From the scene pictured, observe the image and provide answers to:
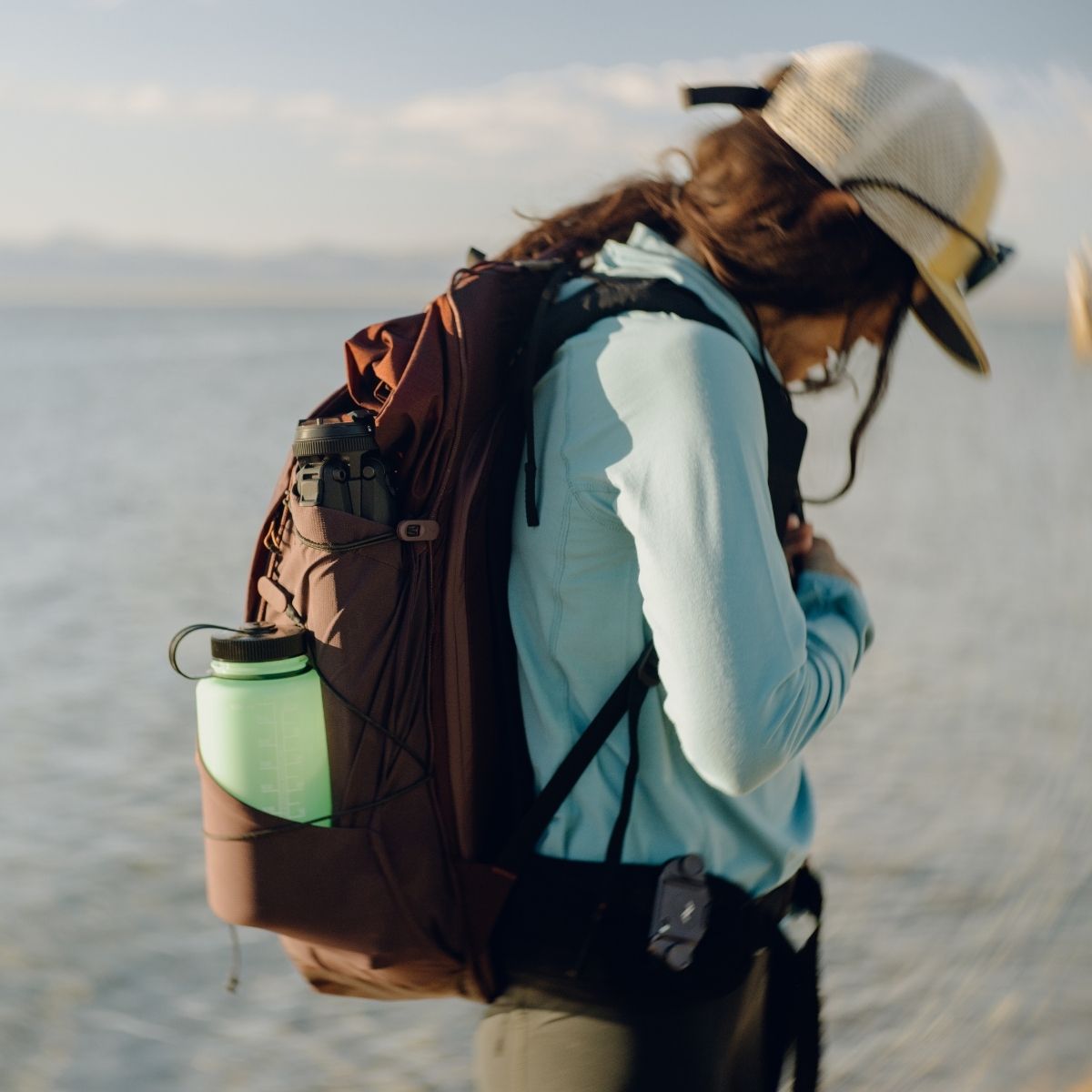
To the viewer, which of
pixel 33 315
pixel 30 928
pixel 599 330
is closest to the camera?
pixel 599 330

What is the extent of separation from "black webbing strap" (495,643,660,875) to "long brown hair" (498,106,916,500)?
42cm

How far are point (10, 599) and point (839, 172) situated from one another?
6924 millimetres

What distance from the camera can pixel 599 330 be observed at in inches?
51.7

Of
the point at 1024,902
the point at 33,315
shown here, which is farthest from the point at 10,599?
the point at 33,315

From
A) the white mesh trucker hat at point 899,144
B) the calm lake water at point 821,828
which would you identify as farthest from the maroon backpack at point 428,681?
the calm lake water at point 821,828

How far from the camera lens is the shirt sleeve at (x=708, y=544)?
1.19 meters

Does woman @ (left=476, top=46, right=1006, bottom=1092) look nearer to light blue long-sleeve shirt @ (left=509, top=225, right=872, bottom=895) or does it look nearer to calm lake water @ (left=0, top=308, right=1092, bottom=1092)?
light blue long-sleeve shirt @ (left=509, top=225, right=872, bottom=895)

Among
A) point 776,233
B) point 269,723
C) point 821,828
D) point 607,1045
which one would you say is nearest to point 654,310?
point 776,233

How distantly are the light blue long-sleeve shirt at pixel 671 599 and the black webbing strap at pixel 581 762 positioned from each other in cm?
2

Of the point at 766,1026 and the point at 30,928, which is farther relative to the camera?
the point at 30,928

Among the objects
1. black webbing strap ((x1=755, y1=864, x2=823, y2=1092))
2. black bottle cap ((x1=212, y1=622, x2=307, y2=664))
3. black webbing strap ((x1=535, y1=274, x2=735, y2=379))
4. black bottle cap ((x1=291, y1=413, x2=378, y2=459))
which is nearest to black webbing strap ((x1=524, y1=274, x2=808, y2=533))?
black webbing strap ((x1=535, y1=274, x2=735, y2=379))

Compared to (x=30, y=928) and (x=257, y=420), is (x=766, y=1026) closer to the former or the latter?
(x=30, y=928)

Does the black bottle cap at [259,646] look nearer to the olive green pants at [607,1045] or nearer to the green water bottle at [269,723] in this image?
the green water bottle at [269,723]

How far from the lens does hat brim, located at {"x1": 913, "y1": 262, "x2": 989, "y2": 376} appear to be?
4.70 ft
